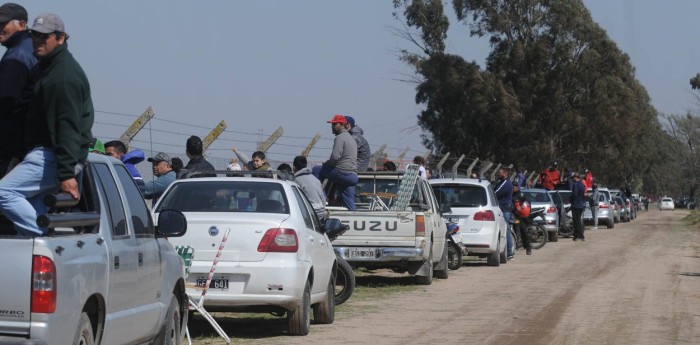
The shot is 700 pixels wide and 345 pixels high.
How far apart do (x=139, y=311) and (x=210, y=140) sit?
11957mm

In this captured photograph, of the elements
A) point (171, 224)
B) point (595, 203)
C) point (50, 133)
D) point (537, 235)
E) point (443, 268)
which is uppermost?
point (595, 203)

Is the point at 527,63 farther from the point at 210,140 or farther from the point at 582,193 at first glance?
the point at 210,140

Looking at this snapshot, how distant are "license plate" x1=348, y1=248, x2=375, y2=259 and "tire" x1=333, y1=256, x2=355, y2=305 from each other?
2.46m

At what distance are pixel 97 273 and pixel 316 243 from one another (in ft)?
18.5

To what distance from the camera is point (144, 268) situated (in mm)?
8023

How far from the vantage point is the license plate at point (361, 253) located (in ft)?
57.7

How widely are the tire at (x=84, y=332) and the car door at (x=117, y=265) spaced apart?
22cm

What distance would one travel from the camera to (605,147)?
65.8 m

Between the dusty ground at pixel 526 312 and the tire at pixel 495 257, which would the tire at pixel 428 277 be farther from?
the tire at pixel 495 257

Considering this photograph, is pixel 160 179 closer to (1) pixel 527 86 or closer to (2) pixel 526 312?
(2) pixel 526 312

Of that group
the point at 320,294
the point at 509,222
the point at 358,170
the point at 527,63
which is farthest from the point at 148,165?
the point at 527,63

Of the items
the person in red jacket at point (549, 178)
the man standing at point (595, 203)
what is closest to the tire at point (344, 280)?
the person in red jacket at point (549, 178)

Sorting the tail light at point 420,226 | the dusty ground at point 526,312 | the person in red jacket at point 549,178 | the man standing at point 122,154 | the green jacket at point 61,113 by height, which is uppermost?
the person in red jacket at point 549,178

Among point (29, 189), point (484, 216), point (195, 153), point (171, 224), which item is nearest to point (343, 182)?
point (195, 153)
